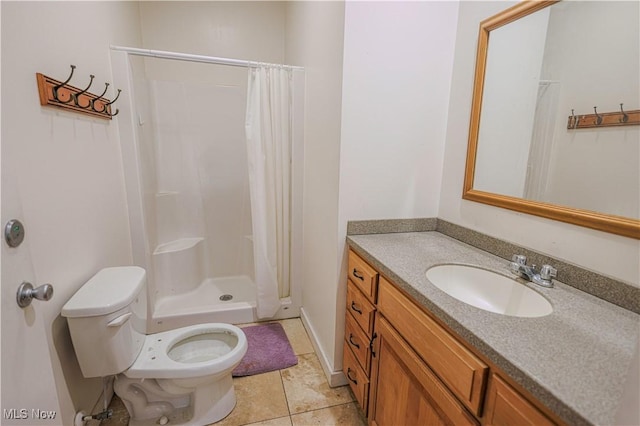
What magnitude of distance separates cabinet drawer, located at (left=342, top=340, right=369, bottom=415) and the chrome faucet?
0.77 m

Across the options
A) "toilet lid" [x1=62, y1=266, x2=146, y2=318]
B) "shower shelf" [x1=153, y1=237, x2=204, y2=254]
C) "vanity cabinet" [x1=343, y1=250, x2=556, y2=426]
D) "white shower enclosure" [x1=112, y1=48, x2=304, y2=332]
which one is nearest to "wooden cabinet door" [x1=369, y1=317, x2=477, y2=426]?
"vanity cabinet" [x1=343, y1=250, x2=556, y2=426]

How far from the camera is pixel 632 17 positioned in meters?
0.87

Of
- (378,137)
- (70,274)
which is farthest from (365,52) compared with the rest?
(70,274)

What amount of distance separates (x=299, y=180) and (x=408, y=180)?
33.9 inches

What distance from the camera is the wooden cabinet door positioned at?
845mm

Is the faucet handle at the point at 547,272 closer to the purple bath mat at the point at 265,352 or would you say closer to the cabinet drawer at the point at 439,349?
the cabinet drawer at the point at 439,349

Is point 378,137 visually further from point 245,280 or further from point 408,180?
point 245,280

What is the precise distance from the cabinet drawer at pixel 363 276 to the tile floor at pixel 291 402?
2.20 ft

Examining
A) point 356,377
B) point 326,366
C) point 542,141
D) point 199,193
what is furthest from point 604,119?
point 199,193

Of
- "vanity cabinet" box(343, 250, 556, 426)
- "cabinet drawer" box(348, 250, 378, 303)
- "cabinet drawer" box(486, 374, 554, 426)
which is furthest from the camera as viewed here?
"cabinet drawer" box(348, 250, 378, 303)

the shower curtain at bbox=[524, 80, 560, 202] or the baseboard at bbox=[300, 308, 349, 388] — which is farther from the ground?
the shower curtain at bbox=[524, 80, 560, 202]

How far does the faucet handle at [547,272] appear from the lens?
3.35 feet

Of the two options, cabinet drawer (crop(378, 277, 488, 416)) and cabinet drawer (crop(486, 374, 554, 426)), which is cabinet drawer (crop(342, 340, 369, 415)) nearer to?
cabinet drawer (crop(378, 277, 488, 416))

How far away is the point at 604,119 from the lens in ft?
3.10
